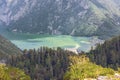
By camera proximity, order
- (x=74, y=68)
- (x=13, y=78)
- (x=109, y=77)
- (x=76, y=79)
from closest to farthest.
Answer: (x=109, y=77)
(x=76, y=79)
(x=74, y=68)
(x=13, y=78)

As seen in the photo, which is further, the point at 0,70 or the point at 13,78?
the point at 13,78

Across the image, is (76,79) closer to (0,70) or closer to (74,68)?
(74,68)

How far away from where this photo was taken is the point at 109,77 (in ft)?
235

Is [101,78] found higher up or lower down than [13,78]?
higher up

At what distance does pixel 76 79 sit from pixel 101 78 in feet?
43.0

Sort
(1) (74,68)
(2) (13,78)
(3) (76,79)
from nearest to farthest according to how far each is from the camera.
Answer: (3) (76,79) → (1) (74,68) → (2) (13,78)

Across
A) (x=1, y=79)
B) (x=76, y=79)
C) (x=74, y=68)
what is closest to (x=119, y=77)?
(x=76, y=79)

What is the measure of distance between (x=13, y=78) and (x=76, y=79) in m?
43.9

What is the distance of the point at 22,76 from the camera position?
129m

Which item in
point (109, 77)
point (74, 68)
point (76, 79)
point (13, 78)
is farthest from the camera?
point (13, 78)

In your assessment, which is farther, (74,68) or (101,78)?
(74,68)

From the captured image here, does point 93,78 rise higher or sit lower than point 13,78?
higher

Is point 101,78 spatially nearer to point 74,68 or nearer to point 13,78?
point 74,68

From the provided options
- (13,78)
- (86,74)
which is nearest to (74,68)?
(86,74)
